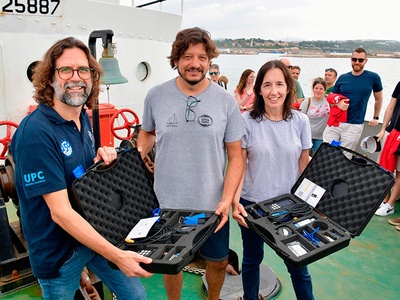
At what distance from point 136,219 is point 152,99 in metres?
0.83

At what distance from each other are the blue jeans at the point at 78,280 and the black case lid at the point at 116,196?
8.4 inches

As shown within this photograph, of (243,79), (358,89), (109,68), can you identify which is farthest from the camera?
(243,79)

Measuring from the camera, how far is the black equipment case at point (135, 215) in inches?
65.7

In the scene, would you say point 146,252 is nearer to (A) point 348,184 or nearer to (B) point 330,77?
(A) point 348,184

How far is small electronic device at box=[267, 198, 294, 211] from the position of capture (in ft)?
7.08

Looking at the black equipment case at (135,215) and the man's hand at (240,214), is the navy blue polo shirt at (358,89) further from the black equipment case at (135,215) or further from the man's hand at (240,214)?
the black equipment case at (135,215)

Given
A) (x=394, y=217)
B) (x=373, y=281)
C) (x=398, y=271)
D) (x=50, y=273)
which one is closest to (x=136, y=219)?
(x=50, y=273)

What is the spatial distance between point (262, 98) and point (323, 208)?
83 centimetres

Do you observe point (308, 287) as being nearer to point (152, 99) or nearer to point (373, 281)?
point (373, 281)

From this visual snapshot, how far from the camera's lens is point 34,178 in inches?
61.1

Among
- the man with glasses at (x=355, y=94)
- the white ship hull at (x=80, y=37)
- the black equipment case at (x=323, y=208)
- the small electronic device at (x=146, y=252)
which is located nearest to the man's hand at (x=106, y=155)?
the small electronic device at (x=146, y=252)

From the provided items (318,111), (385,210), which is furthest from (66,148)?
(318,111)

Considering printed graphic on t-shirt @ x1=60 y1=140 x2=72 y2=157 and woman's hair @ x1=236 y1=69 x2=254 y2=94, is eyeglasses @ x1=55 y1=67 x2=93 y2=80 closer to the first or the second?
printed graphic on t-shirt @ x1=60 y1=140 x2=72 y2=157

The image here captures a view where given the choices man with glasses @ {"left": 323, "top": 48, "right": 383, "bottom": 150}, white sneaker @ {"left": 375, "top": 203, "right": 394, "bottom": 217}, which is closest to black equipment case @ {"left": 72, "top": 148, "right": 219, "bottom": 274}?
white sneaker @ {"left": 375, "top": 203, "right": 394, "bottom": 217}
